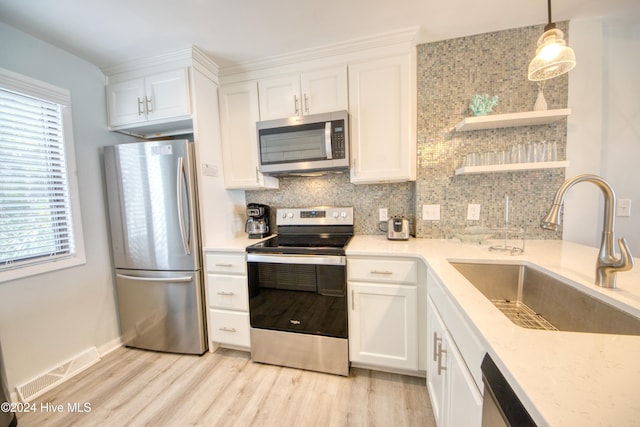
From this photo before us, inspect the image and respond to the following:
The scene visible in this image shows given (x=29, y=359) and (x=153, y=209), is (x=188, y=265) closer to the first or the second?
(x=153, y=209)

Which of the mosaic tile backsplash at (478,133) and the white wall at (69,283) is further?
the mosaic tile backsplash at (478,133)

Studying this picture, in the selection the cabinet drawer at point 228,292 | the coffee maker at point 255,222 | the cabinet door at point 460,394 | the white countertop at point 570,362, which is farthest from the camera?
the coffee maker at point 255,222

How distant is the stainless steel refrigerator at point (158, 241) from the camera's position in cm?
178

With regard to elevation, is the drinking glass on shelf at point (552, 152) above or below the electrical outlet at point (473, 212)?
above

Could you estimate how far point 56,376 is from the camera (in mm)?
1637

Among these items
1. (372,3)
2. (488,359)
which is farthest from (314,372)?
(372,3)

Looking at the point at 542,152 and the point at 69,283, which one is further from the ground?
the point at 542,152

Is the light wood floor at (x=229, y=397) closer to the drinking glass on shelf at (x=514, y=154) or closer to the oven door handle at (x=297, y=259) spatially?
the oven door handle at (x=297, y=259)

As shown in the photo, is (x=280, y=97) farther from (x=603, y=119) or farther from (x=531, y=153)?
(x=603, y=119)

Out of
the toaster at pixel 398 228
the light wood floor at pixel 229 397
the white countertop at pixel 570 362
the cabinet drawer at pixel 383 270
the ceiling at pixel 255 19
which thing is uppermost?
the ceiling at pixel 255 19

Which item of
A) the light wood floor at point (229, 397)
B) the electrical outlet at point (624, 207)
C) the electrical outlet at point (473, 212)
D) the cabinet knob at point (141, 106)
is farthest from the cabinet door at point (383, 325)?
the cabinet knob at point (141, 106)

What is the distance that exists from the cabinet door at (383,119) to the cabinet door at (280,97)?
1.46 feet

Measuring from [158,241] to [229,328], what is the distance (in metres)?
0.90

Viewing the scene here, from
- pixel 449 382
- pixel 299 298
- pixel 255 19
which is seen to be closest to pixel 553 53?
pixel 449 382
